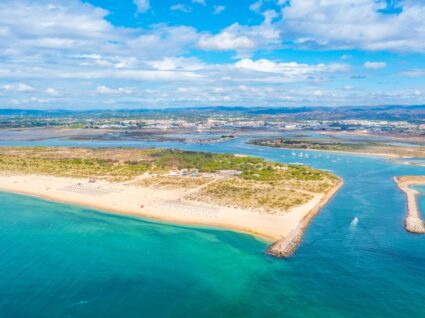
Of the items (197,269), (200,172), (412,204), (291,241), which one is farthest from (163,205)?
(412,204)

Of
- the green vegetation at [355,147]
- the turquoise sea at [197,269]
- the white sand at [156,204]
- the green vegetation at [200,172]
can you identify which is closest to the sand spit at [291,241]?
the white sand at [156,204]

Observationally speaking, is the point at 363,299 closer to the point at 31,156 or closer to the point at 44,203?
the point at 44,203

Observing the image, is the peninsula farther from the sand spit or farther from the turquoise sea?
the turquoise sea

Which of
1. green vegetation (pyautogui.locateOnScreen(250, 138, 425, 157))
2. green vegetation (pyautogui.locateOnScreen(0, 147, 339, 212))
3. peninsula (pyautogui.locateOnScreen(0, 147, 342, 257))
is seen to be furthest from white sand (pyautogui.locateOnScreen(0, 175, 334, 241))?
green vegetation (pyautogui.locateOnScreen(250, 138, 425, 157))

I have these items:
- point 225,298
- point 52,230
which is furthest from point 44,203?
point 225,298

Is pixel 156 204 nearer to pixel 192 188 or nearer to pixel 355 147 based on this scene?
pixel 192 188

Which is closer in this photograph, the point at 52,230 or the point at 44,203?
the point at 52,230

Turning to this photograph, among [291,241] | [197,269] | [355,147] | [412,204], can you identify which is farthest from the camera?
[355,147]
